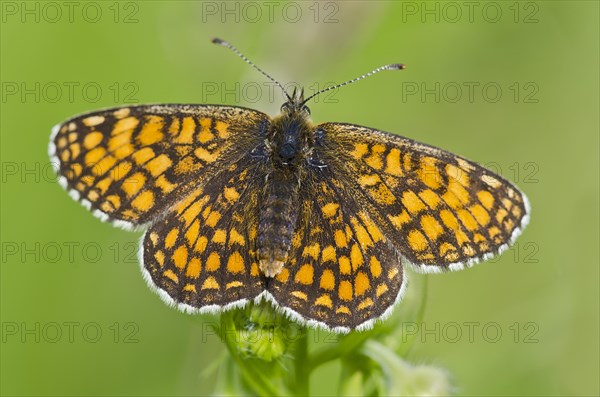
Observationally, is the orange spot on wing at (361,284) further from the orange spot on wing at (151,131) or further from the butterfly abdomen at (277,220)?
the orange spot on wing at (151,131)

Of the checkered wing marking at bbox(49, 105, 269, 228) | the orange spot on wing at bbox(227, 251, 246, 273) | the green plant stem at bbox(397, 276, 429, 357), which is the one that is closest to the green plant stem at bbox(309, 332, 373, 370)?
the green plant stem at bbox(397, 276, 429, 357)

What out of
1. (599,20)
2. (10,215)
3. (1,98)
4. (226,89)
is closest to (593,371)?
(599,20)

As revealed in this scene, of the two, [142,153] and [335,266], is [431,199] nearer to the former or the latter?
[335,266]

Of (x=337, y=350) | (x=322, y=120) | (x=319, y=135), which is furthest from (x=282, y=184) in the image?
(x=322, y=120)

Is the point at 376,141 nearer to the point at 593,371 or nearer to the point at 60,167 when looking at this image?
the point at 60,167

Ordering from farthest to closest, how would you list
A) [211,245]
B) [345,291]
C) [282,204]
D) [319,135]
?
1. [319,135]
2. [282,204]
3. [211,245]
4. [345,291]

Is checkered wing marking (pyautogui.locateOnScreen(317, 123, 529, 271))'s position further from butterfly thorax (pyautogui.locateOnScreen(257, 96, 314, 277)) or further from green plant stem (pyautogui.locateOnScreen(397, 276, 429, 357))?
green plant stem (pyautogui.locateOnScreen(397, 276, 429, 357))
